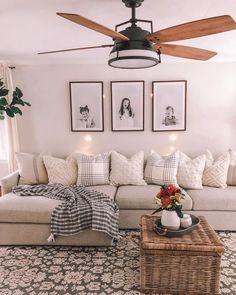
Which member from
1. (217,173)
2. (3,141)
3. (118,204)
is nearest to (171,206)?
(118,204)

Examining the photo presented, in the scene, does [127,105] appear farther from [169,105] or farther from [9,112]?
[9,112]

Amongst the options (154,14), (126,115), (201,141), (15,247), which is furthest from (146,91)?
(15,247)

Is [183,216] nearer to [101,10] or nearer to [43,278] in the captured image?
[43,278]

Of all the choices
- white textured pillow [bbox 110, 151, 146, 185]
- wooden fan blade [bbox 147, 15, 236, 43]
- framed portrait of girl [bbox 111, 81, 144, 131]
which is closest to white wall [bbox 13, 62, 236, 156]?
framed portrait of girl [bbox 111, 81, 144, 131]

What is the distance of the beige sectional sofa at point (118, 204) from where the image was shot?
118 inches

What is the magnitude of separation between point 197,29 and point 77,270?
244 centimetres

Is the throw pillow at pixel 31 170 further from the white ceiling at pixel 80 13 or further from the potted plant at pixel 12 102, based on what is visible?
the white ceiling at pixel 80 13

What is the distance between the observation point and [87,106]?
4.28 m

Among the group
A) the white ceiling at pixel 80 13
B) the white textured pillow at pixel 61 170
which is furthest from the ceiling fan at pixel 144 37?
the white textured pillow at pixel 61 170

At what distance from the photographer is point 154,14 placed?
7.75 feet

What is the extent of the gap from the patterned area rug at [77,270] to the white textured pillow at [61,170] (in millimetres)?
1061

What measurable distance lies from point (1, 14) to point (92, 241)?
255cm

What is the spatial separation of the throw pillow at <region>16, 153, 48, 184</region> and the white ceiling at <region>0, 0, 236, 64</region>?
5.31 ft

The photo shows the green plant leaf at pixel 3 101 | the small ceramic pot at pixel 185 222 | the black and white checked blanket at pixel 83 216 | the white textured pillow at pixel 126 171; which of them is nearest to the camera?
the small ceramic pot at pixel 185 222
